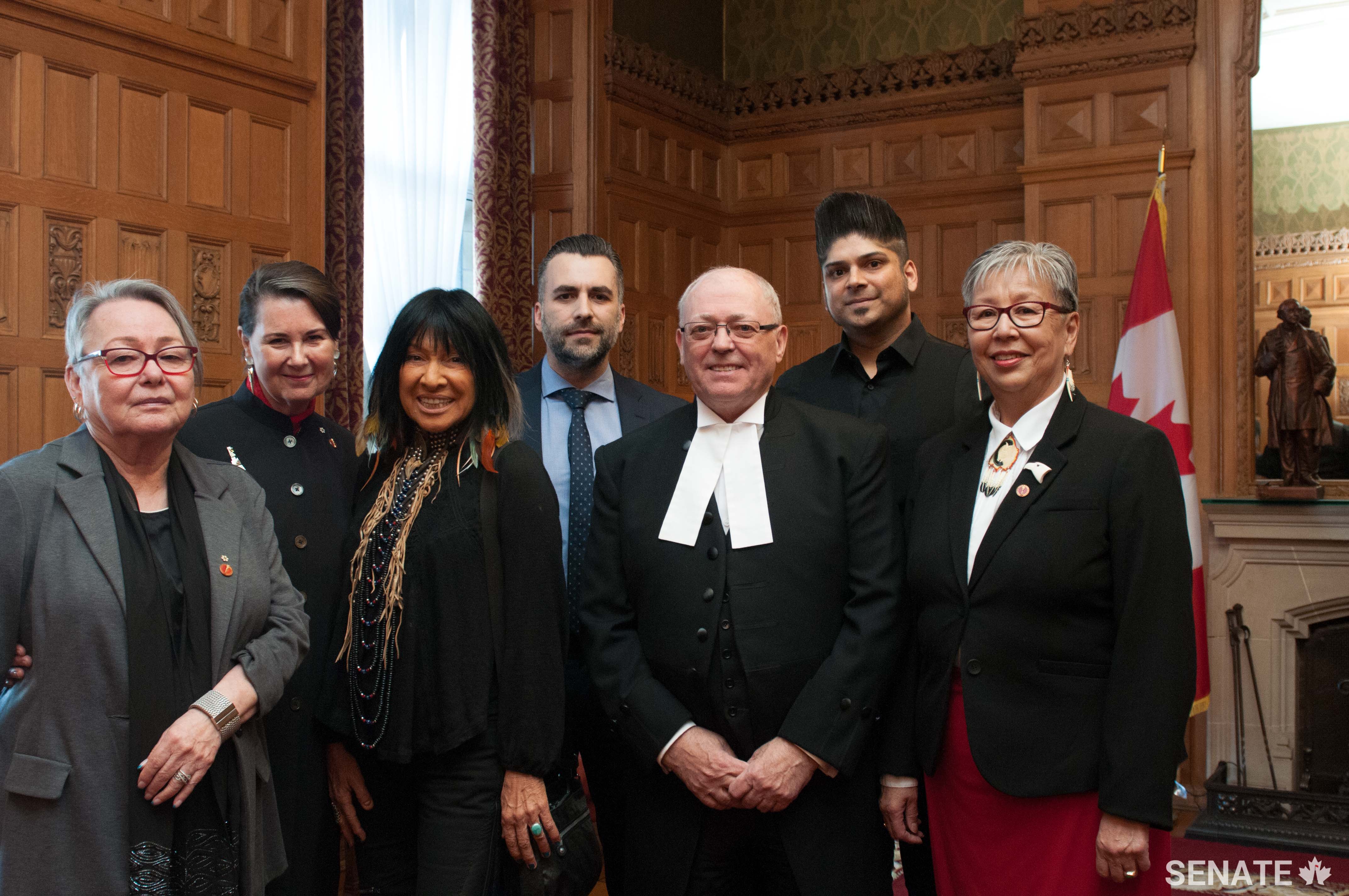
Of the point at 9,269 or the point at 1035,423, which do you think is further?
the point at 9,269

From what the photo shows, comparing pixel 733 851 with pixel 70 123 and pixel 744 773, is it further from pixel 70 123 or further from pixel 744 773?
pixel 70 123

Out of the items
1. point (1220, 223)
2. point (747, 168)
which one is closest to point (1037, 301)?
point (1220, 223)

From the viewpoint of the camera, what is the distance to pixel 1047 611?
1914mm

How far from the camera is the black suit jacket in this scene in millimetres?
2078

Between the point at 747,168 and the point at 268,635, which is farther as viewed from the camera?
the point at 747,168

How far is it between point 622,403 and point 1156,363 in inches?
135

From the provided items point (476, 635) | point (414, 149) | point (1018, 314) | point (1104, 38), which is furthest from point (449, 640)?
point (1104, 38)

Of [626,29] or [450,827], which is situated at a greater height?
[626,29]

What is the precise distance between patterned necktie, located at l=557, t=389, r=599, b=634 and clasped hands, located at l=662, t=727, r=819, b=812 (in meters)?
0.49

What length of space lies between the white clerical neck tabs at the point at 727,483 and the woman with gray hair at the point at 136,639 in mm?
787

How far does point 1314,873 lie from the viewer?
4.41 meters

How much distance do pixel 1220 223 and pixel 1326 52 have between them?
1092 mm

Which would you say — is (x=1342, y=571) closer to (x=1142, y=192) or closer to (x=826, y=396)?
(x=1142, y=192)

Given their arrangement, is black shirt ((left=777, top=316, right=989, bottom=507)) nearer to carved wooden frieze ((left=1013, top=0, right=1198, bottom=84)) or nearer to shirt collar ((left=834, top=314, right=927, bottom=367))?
shirt collar ((left=834, top=314, right=927, bottom=367))
